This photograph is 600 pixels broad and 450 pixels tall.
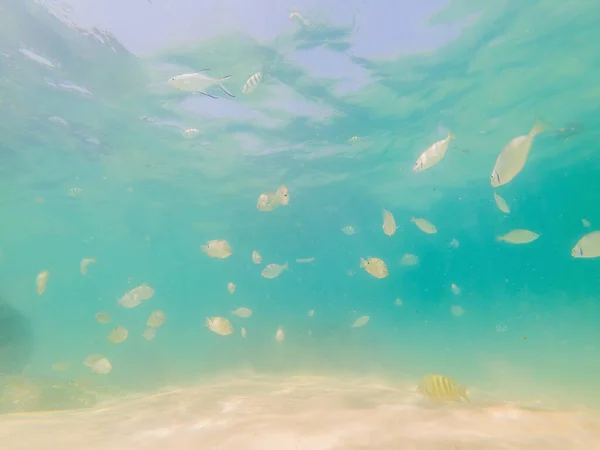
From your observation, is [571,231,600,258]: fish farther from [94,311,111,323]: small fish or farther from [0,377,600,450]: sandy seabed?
[94,311,111,323]: small fish

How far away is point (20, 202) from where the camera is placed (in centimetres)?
3391

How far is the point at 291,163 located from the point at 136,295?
1850 centimetres

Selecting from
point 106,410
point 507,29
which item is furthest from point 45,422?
point 507,29

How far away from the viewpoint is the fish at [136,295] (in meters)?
Result: 9.82

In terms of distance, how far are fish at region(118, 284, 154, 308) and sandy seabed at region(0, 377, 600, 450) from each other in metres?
4.40

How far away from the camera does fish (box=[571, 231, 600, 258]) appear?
19.2 feet

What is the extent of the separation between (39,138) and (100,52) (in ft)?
30.8

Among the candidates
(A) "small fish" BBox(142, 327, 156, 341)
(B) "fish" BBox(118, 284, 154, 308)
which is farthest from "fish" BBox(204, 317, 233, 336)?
(A) "small fish" BBox(142, 327, 156, 341)

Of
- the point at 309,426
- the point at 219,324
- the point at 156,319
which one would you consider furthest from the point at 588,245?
the point at 156,319

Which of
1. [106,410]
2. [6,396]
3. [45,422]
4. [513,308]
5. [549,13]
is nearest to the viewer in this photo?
[45,422]

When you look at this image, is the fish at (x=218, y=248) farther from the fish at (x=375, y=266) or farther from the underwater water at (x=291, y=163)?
the fish at (x=375, y=266)

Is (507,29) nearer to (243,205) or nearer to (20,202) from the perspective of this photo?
(243,205)

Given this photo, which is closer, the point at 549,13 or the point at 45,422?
the point at 45,422

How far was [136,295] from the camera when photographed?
10.1 m
